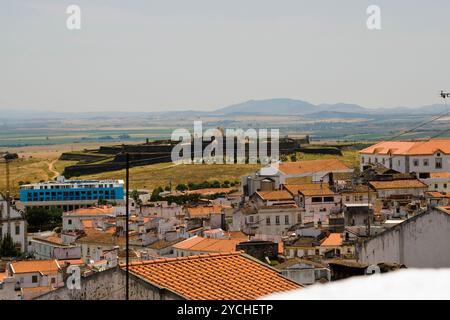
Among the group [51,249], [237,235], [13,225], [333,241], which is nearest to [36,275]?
[333,241]

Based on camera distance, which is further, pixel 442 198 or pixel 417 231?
pixel 442 198

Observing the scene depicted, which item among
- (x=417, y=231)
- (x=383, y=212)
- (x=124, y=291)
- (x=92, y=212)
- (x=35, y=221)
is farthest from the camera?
(x=35, y=221)

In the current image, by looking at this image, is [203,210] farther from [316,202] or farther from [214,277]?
[214,277]

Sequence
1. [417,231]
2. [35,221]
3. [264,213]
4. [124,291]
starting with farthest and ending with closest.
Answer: [35,221] < [264,213] < [417,231] < [124,291]

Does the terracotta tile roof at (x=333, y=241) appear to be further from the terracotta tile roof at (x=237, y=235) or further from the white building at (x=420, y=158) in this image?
the white building at (x=420, y=158)

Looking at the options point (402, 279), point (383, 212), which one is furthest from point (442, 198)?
point (402, 279)
